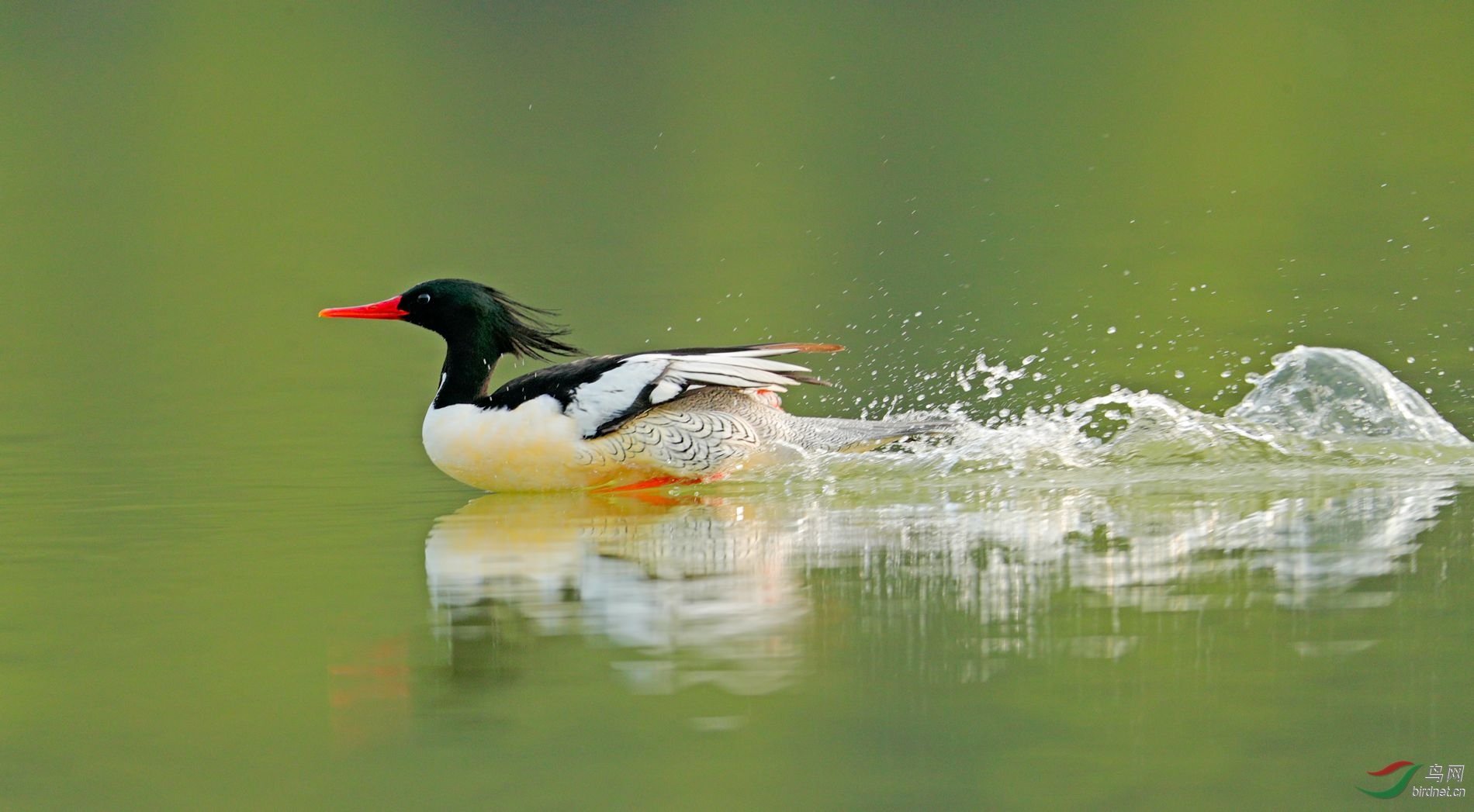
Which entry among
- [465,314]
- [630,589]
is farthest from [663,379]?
[630,589]

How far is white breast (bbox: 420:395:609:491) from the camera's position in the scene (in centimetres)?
861

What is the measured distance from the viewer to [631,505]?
8.55 meters

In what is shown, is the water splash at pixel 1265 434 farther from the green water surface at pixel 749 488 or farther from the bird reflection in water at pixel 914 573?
the bird reflection in water at pixel 914 573

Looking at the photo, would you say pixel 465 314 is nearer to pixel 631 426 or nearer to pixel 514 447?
pixel 514 447

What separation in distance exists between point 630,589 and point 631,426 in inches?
90.9

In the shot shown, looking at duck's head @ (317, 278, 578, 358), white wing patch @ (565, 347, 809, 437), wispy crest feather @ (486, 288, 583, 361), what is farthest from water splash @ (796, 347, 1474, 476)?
duck's head @ (317, 278, 578, 358)

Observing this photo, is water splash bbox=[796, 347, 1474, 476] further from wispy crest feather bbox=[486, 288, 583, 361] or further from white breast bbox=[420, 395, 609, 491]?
wispy crest feather bbox=[486, 288, 583, 361]

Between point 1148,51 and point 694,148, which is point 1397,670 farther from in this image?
point 1148,51

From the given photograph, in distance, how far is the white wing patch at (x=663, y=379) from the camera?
8.61 metres

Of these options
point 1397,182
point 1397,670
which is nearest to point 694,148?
point 1397,182

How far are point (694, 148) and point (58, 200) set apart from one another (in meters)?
9.68

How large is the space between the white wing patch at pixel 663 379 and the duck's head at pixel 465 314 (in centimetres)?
77

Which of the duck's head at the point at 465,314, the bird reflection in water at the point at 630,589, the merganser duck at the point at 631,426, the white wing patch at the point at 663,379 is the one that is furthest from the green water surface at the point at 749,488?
the duck's head at the point at 465,314

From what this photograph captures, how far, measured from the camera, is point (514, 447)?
28.3 feet
